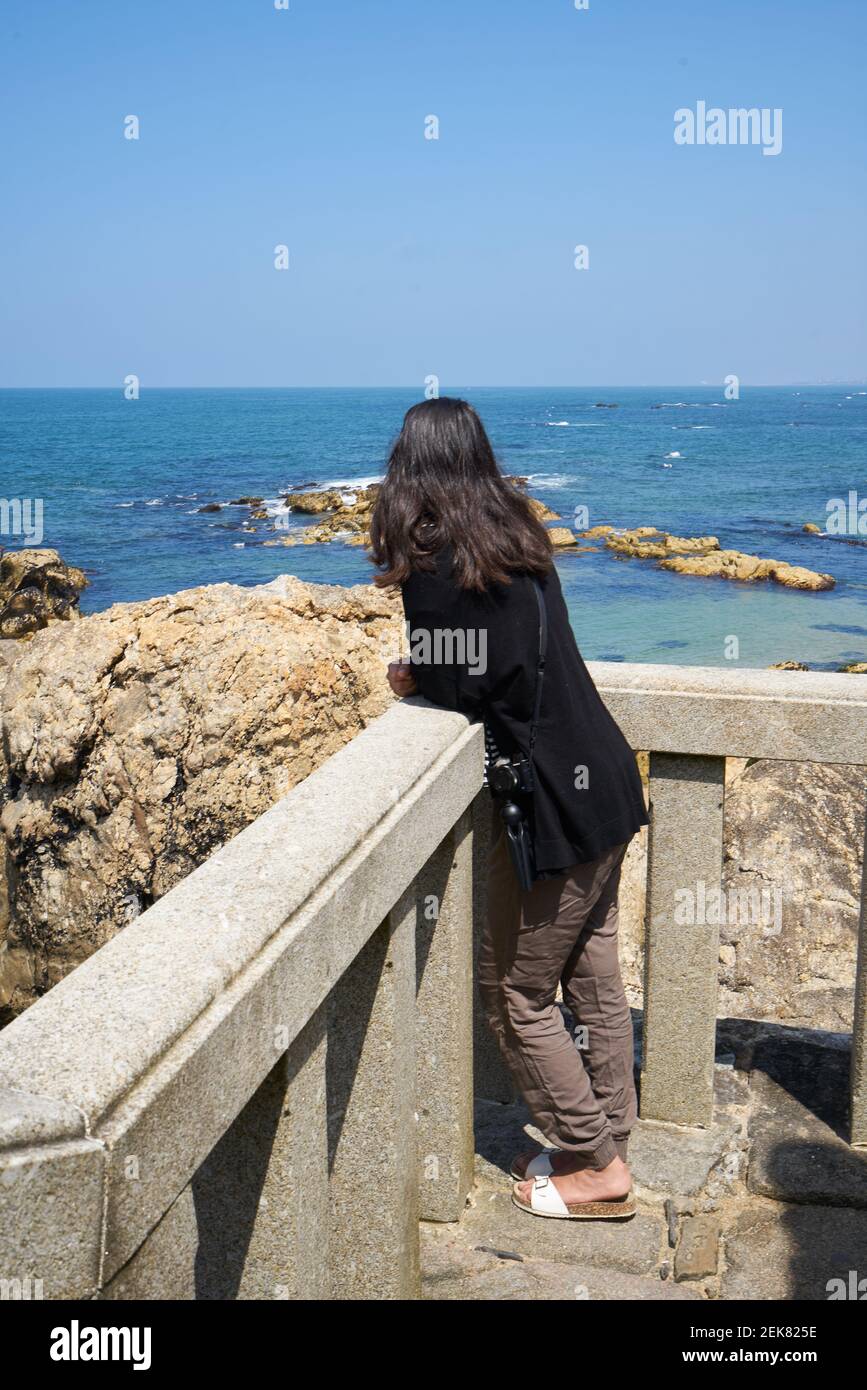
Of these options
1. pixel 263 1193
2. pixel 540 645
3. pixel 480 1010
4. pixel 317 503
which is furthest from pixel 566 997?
pixel 317 503

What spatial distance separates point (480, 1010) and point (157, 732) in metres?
1.63

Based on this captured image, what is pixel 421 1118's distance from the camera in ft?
11.1

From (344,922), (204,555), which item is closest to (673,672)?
(344,922)

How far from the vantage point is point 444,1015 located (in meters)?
3.27

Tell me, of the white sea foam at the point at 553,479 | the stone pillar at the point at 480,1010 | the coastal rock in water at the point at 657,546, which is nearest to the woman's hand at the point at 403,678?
the stone pillar at the point at 480,1010

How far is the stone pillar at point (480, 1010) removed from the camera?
3730 mm

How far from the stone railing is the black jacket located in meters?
0.13

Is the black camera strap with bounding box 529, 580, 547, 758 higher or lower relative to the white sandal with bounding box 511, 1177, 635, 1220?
higher

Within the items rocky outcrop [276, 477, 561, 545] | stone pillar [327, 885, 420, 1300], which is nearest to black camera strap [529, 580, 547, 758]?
stone pillar [327, 885, 420, 1300]

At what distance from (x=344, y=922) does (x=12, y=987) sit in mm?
Answer: 3687

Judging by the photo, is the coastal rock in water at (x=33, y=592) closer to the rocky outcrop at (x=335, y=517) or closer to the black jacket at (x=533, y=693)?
the rocky outcrop at (x=335, y=517)

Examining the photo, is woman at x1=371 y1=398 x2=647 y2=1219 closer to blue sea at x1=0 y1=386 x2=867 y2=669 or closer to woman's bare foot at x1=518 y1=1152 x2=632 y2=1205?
woman's bare foot at x1=518 y1=1152 x2=632 y2=1205

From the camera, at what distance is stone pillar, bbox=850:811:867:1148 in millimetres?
3492

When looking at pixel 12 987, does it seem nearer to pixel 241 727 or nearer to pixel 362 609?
pixel 241 727
